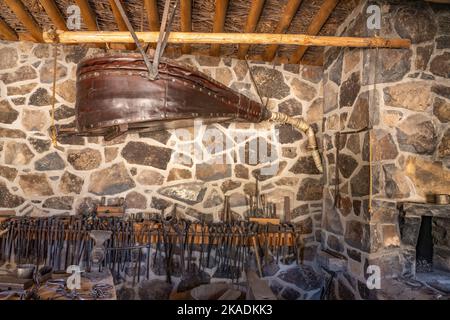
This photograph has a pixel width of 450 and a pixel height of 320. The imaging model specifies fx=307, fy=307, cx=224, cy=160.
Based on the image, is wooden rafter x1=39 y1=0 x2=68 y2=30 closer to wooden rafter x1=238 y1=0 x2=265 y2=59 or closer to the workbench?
wooden rafter x1=238 y1=0 x2=265 y2=59

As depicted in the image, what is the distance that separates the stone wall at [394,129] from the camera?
2.51 metres

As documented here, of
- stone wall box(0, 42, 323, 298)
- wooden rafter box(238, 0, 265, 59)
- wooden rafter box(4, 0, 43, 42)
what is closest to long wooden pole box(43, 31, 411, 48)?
wooden rafter box(238, 0, 265, 59)

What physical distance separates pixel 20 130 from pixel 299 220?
316 centimetres

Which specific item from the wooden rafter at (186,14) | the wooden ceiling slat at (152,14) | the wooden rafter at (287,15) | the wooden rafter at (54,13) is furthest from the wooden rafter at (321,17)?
the wooden rafter at (54,13)

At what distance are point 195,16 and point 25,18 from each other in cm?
156

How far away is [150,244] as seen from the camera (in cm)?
315

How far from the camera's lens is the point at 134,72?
2252 mm

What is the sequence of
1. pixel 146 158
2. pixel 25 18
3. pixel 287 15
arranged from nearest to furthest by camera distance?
pixel 287 15 < pixel 25 18 < pixel 146 158

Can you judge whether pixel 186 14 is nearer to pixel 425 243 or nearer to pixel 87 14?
pixel 87 14

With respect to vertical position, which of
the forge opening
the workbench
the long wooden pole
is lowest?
the workbench

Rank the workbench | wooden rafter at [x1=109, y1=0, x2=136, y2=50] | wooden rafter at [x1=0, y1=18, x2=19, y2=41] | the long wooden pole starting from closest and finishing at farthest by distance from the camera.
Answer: the workbench → the long wooden pole → wooden rafter at [x1=109, y1=0, x2=136, y2=50] → wooden rafter at [x1=0, y1=18, x2=19, y2=41]

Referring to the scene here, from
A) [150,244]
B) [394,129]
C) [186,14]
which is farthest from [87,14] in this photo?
[394,129]

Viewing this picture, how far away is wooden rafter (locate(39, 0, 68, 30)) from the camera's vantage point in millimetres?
2599
